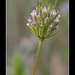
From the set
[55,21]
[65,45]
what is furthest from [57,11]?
[65,45]

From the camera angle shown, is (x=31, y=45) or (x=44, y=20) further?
(x=31, y=45)

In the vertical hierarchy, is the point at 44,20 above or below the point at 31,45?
above

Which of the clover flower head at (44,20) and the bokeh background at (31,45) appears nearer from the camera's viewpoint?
the clover flower head at (44,20)

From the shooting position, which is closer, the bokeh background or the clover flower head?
the clover flower head
